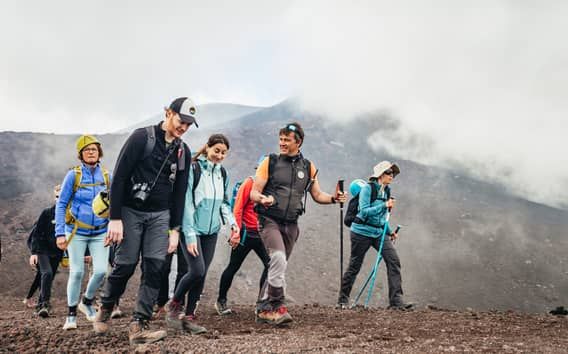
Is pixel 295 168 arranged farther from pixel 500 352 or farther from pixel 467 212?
pixel 467 212

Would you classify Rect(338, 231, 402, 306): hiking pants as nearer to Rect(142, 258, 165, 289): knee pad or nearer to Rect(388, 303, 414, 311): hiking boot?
Rect(388, 303, 414, 311): hiking boot

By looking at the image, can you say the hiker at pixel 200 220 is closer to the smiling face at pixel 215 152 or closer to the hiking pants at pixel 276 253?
the smiling face at pixel 215 152

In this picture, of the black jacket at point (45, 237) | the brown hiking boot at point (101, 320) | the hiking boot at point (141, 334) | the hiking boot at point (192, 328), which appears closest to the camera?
the hiking boot at point (141, 334)

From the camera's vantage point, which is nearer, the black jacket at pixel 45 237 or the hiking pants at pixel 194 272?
the hiking pants at pixel 194 272

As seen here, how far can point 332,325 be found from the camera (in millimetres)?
5590

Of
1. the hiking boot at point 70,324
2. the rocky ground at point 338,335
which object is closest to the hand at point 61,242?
the hiking boot at point 70,324

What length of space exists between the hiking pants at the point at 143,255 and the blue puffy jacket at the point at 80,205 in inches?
56.7

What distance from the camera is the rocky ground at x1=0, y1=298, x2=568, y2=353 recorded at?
4.12 m

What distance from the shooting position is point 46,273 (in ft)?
24.0

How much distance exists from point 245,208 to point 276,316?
176cm

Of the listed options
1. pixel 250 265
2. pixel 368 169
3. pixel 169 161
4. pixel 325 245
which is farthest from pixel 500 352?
pixel 368 169

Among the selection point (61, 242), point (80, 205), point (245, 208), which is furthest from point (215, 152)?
point (61, 242)

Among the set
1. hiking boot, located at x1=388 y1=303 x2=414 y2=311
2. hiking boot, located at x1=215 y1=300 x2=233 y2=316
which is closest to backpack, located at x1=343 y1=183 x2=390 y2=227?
hiking boot, located at x1=388 y1=303 x2=414 y2=311

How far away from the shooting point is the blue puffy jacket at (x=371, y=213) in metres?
7.64
